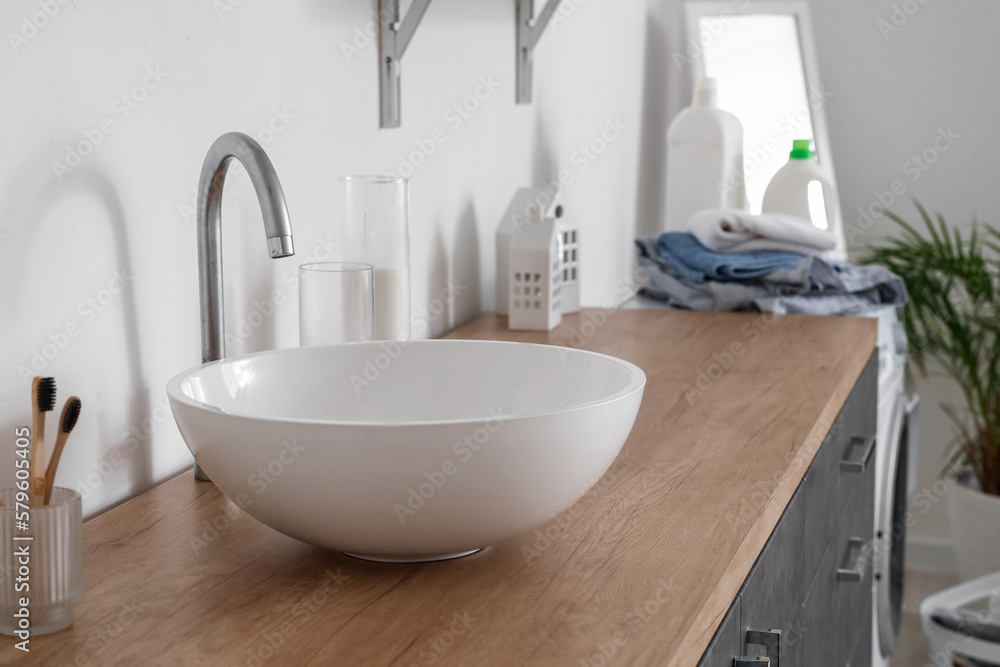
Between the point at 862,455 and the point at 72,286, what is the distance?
107cm

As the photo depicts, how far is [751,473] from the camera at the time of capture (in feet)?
3.02

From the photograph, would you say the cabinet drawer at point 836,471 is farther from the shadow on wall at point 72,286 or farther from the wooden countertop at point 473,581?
the shadow on wall at point 72,286

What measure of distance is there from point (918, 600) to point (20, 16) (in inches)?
111

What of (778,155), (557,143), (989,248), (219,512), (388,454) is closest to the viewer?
(388,454)

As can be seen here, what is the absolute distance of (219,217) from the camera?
0.86 metres

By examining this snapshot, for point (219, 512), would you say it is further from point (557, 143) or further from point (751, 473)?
point (557, 143)

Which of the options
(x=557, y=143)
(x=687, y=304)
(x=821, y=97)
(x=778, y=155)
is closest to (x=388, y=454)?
(x=687, y=304)

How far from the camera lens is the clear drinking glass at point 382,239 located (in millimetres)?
1177

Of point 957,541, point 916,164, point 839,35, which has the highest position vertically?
point 839,35

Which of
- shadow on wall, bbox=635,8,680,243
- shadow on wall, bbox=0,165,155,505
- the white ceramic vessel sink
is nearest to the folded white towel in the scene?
shadow on wall, bbox=635,8,680,243

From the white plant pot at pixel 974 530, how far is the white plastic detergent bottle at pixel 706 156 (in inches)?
44.4

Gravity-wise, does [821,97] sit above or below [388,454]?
above

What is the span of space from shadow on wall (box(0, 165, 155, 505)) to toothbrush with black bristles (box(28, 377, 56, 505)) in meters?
0.11

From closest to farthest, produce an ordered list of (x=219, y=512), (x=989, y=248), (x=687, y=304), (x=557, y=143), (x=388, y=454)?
(x=388, y=454), (x=219, y=512), (x=687, y=304), (x=557, y=143), (x=989, y=248)
